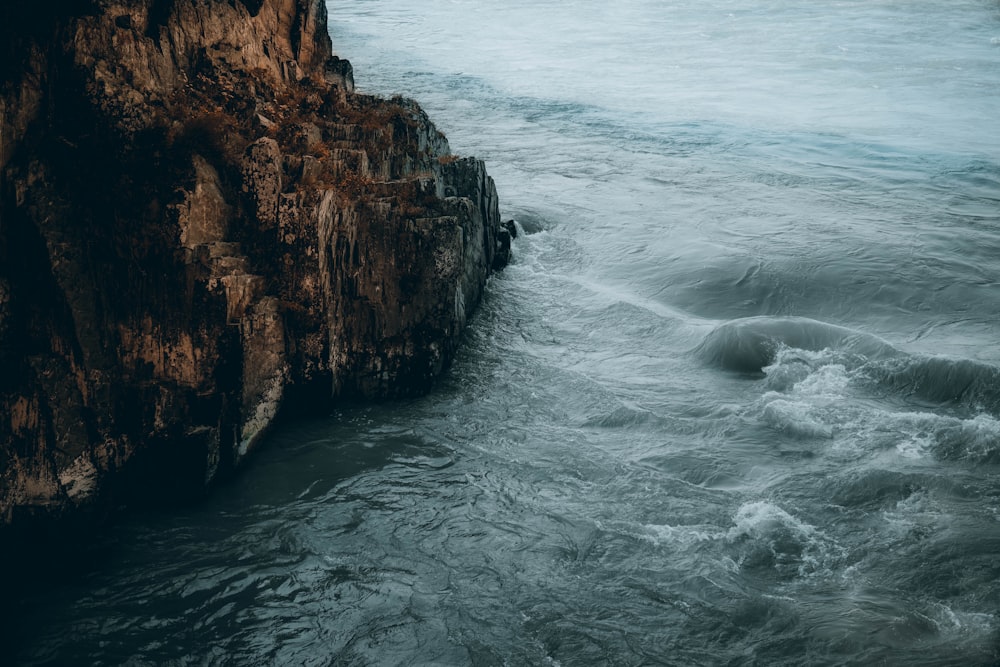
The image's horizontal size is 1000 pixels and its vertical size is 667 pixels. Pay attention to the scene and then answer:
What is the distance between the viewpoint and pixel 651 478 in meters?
15.7

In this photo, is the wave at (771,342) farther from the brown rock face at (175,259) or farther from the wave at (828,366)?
the brown rock face at (175,259)

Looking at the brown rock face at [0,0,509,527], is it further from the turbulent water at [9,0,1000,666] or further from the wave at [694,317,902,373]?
the wave at [694,317,902,373]

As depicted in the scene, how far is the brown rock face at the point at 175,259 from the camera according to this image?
1338 centimetres

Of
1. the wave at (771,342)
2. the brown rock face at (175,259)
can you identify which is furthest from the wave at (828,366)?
the brown rock face at (175,259)

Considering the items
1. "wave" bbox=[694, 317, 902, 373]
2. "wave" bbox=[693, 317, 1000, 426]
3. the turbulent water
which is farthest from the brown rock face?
"wave" bbox=[693, 317, 1000, 426]

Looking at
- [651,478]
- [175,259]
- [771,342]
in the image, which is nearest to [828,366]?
[771,342]

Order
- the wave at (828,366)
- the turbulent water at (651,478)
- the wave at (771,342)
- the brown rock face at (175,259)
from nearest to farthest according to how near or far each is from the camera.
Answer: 1. the turbulent water at (651,478)
2. the brown rock face at (175,259)
3. the wave at (828,366)
4. the wave at (771,342)

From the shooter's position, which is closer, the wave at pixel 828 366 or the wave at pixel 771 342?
the wave at pixel 828 366

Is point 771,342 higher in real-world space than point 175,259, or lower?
lower

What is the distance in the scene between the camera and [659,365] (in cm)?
2028

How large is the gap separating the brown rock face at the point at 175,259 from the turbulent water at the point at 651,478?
1.15 metres

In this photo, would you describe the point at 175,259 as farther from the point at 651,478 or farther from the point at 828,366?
the point at 828,366

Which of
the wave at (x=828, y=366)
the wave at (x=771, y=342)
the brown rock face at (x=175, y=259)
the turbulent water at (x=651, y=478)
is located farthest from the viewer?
the wave at (x=771, y=342)

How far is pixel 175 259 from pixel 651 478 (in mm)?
9023
